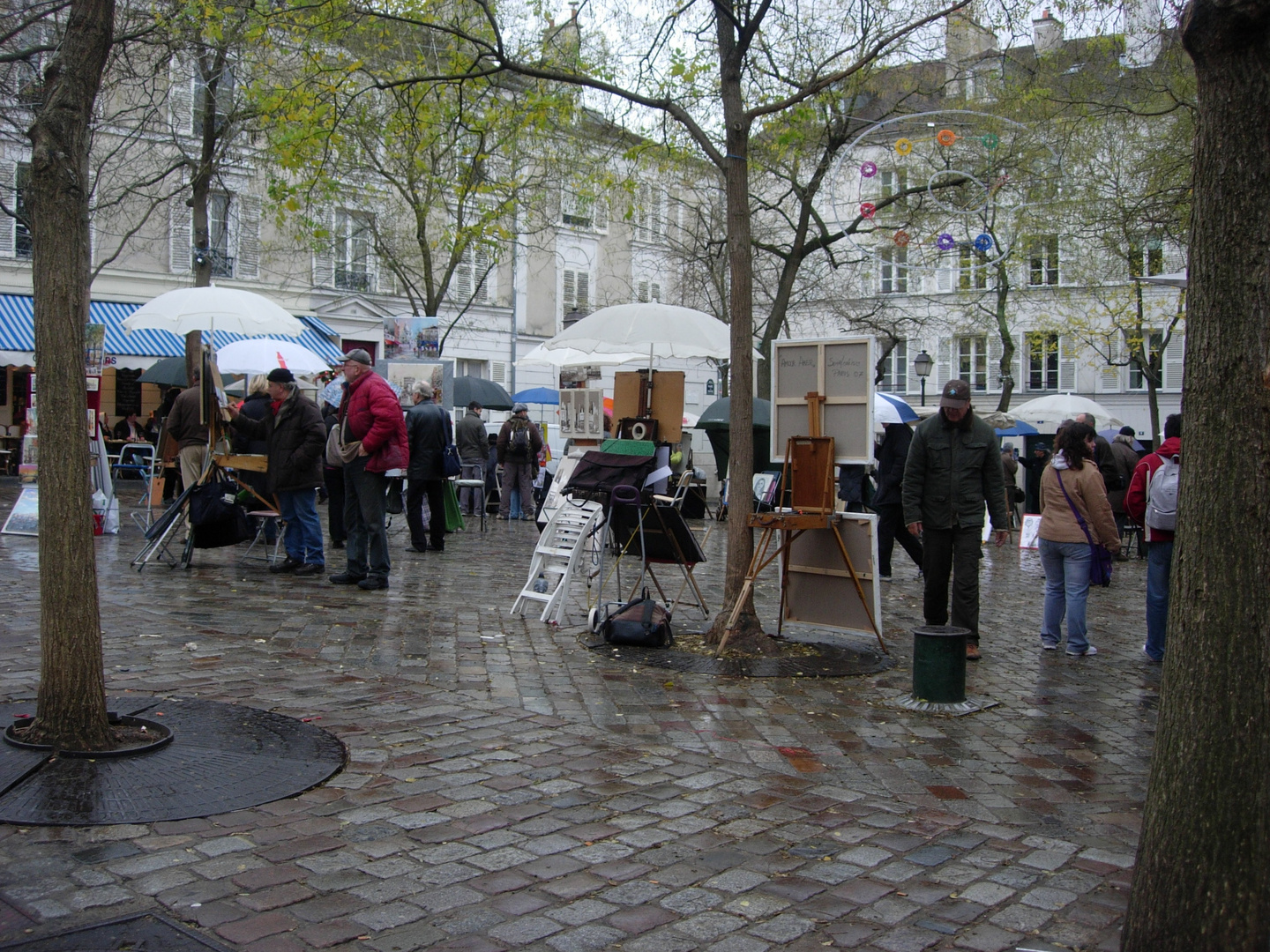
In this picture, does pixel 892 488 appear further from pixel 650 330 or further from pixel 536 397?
pixel 536 397

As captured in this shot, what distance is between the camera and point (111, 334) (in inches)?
1028

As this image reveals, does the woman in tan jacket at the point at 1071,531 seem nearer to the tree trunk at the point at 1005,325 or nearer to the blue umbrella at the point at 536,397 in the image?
the blue umbrella at the point at 536,397

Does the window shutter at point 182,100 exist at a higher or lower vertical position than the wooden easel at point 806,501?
higher

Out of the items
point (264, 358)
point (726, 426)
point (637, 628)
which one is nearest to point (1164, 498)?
point (637, 628)

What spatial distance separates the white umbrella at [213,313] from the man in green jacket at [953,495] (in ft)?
27.0

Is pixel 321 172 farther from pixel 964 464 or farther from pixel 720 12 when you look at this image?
pixel 964 464

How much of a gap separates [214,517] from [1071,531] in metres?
7.27

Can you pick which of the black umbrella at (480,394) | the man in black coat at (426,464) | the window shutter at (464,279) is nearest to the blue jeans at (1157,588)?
the man in black coat at (426,464)

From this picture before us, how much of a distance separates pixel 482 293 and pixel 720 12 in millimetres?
30386

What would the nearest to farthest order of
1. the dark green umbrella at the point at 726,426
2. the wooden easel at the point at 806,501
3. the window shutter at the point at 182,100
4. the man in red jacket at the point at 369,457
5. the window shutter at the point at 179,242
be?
the wooden easel at the point at 806,501
the man in red jacket at the point at 369,457
the dark green umbrella at the point at 726,426
the window shutter at the point at 182,100
the window shutter at the point at 179,242

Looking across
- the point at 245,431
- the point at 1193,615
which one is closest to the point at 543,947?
the point at 1193,615

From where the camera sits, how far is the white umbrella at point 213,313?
42.2 feet

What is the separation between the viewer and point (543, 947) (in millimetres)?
3180

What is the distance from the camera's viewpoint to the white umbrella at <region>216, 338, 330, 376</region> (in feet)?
52.3
